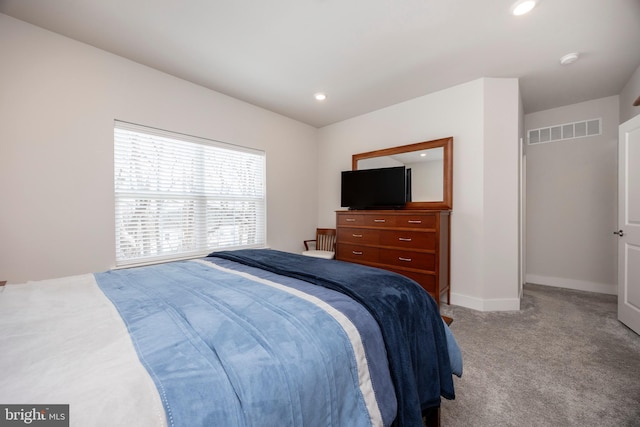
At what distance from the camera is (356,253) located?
3580 millimetres

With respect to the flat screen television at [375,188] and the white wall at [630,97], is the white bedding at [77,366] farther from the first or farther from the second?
the white wall at [630,97]

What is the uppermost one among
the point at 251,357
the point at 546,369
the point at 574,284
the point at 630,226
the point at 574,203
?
the point at 574,203

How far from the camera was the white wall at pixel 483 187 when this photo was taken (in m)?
2.99

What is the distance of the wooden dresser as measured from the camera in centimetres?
288

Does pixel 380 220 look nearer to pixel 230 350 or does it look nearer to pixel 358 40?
pixel 358 40

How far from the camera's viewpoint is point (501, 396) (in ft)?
5.29

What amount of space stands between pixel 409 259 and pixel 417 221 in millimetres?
465

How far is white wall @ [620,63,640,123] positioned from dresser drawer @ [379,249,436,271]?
2.77 m

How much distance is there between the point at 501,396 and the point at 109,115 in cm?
392

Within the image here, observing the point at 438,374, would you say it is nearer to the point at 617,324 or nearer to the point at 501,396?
the point at 501,396

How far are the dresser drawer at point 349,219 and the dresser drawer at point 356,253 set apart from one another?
0.31 metres

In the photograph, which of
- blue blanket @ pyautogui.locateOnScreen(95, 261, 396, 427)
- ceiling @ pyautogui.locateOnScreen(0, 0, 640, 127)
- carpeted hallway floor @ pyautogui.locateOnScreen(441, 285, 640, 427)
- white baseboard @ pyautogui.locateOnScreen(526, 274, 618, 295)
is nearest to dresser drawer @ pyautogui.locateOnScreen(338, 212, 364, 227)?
carpeted hallway floor @ pyautogui.locateOnScreen(441, 285, 640, 427)

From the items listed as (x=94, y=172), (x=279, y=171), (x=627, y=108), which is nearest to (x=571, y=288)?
(x=627, y=108)

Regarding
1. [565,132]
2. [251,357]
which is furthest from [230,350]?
[565,132]
